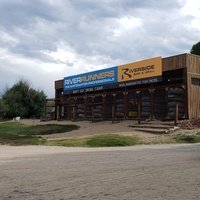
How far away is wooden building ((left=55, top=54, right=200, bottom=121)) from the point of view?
36688mm

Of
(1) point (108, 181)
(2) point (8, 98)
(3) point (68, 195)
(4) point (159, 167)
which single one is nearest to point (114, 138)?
(4) point (159, 167)

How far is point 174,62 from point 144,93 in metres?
5.15

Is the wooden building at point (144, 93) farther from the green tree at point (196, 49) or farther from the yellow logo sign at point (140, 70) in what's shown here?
the green tree at point (196, 49)

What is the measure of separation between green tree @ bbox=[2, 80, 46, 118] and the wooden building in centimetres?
1787

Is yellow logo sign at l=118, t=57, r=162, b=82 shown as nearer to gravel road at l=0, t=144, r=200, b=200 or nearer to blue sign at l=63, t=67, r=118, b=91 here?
blue sign at l=63, t=67, r=118, b=91

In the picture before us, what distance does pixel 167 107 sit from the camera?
38000mm

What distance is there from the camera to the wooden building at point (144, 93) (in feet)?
120

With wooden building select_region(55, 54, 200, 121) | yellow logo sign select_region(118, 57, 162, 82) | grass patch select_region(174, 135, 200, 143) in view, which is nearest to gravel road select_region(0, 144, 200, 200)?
grass patch select_region(174, 135, 200, 143)

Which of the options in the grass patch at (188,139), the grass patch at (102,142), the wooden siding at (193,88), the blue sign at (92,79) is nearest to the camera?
the grass patch at (102,142)

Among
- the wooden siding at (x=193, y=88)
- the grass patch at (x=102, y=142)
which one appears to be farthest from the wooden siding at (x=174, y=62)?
the grass patch at (x=102, y=142)

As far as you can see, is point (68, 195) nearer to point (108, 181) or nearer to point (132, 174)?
point (108, 181)

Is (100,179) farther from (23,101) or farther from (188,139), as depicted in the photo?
(23,101)

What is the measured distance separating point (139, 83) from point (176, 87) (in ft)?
17.0

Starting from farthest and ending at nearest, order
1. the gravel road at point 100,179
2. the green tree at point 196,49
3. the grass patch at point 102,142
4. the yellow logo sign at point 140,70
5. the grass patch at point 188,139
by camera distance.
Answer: the green tree at point 196,49, the yellow logo sign at point 140,70, the grass patch at point 188,139, the grass patch at point 102,142, the gravel road at point 100,179
